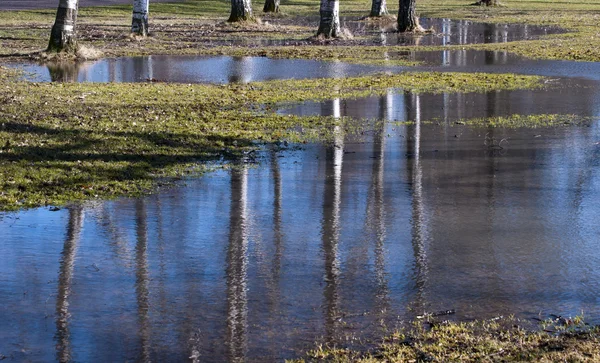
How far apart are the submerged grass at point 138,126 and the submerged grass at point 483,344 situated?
4265 millimetres

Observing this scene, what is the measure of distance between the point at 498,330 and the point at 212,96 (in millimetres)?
10376

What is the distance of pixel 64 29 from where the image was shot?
21.5 metres

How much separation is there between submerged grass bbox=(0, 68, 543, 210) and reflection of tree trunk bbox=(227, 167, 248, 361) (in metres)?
0.91

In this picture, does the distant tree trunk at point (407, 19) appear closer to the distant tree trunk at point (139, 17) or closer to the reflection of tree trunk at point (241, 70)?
the distant tree trunk at point (139, 17)

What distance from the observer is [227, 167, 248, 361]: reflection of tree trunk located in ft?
18.9

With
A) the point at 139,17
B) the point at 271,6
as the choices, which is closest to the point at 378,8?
the point at 271,6

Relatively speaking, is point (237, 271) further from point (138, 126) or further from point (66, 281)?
point (138, 126)

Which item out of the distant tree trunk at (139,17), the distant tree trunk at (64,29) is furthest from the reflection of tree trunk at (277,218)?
the distant tree trunk at (139,17)

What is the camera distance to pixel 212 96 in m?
15.6

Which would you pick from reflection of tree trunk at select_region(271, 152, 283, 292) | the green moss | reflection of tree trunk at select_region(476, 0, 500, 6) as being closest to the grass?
reflection of tree trunk at select_region(476, 0, 500, 6)

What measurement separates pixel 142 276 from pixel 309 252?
135 cm

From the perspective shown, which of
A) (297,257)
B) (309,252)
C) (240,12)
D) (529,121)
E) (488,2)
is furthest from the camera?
(488,2)

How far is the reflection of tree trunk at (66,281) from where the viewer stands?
5.66m

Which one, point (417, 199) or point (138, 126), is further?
point (138, 126)
